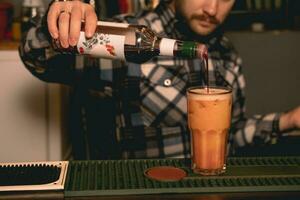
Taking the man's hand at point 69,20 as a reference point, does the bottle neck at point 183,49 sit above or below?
below

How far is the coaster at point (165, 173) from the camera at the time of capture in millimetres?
954

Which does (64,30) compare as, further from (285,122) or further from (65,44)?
(285,122)

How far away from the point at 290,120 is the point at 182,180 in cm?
60

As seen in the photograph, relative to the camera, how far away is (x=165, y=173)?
38.8 inches

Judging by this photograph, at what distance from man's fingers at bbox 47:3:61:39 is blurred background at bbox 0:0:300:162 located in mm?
1107

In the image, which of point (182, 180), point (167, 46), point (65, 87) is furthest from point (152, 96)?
point (65, 87)

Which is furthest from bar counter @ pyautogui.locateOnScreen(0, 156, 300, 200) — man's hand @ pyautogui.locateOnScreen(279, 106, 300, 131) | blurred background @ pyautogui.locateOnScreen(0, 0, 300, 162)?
blurred background @ pyautogui.locateOnScreen(0, 0, 300, 162)

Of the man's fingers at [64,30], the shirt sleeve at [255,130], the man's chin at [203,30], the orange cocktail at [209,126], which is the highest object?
the man's fingers at [64,30]

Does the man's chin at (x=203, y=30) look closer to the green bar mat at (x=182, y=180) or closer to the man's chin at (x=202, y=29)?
the man's chin at (x=202, y=29)

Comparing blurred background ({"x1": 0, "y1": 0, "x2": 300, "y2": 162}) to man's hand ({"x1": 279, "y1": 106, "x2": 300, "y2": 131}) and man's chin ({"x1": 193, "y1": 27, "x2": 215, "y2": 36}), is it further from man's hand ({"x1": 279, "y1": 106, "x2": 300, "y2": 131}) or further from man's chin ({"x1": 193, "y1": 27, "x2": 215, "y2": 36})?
man's hand ({"x1": 279, "y1": 106, "x2": 300, "y2": 131})

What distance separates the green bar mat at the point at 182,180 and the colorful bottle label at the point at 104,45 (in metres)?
0.23

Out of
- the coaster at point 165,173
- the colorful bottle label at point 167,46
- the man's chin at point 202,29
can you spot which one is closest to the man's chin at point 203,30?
the man's chin at point 202,29

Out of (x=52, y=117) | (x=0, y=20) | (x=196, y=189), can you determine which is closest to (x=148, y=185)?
(x=196, y=189)

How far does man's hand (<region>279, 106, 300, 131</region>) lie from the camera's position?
4.55 feet
